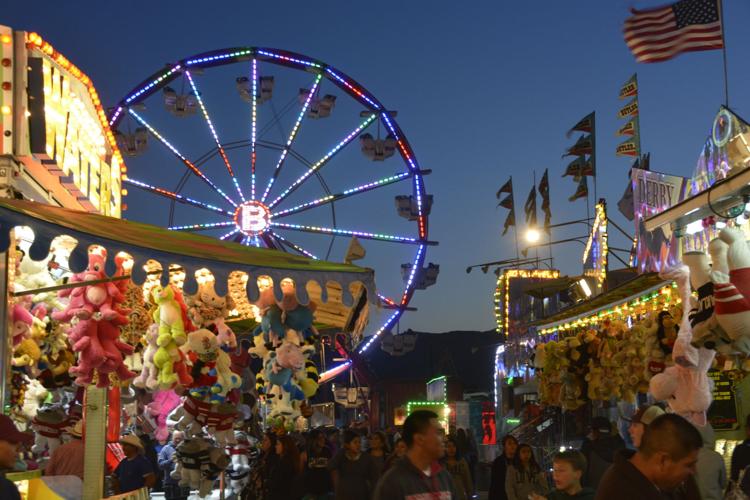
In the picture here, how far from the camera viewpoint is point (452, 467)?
11.8 m

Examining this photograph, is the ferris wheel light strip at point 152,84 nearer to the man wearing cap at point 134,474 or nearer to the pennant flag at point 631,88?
the pennant flag at point 631,88

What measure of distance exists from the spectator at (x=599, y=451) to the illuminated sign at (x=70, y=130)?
5.75 meters

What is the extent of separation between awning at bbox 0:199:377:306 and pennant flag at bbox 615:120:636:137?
11.9m

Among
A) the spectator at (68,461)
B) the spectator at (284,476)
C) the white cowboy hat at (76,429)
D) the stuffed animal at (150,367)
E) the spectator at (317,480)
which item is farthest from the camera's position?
the spectator at (317,480)

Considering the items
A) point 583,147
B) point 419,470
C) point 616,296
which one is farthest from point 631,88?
point 419,470

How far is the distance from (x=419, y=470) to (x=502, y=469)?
564 cm

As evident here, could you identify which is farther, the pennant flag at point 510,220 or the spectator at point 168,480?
the pennant flag at point 510,220

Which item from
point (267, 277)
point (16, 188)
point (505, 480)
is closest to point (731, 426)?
point (505, 480)

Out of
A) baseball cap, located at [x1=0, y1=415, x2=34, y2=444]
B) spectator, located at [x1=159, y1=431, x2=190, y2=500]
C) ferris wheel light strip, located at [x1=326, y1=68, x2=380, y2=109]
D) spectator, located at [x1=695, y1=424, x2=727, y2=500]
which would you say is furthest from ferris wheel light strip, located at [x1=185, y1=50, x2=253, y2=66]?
baseball cap, located at [x1=0, y1=415, x2=34, y2=444]

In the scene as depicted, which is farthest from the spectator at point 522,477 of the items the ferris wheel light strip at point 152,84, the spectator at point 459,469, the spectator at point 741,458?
the ferris wheel light strip at point 152,84

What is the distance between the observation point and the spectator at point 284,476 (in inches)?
413

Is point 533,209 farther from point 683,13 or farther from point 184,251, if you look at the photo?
point 184,251

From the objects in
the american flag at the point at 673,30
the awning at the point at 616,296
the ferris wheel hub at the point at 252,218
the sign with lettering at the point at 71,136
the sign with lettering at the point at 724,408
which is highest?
the ferris wheel hub at the point at 252,218

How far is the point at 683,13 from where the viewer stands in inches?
447
